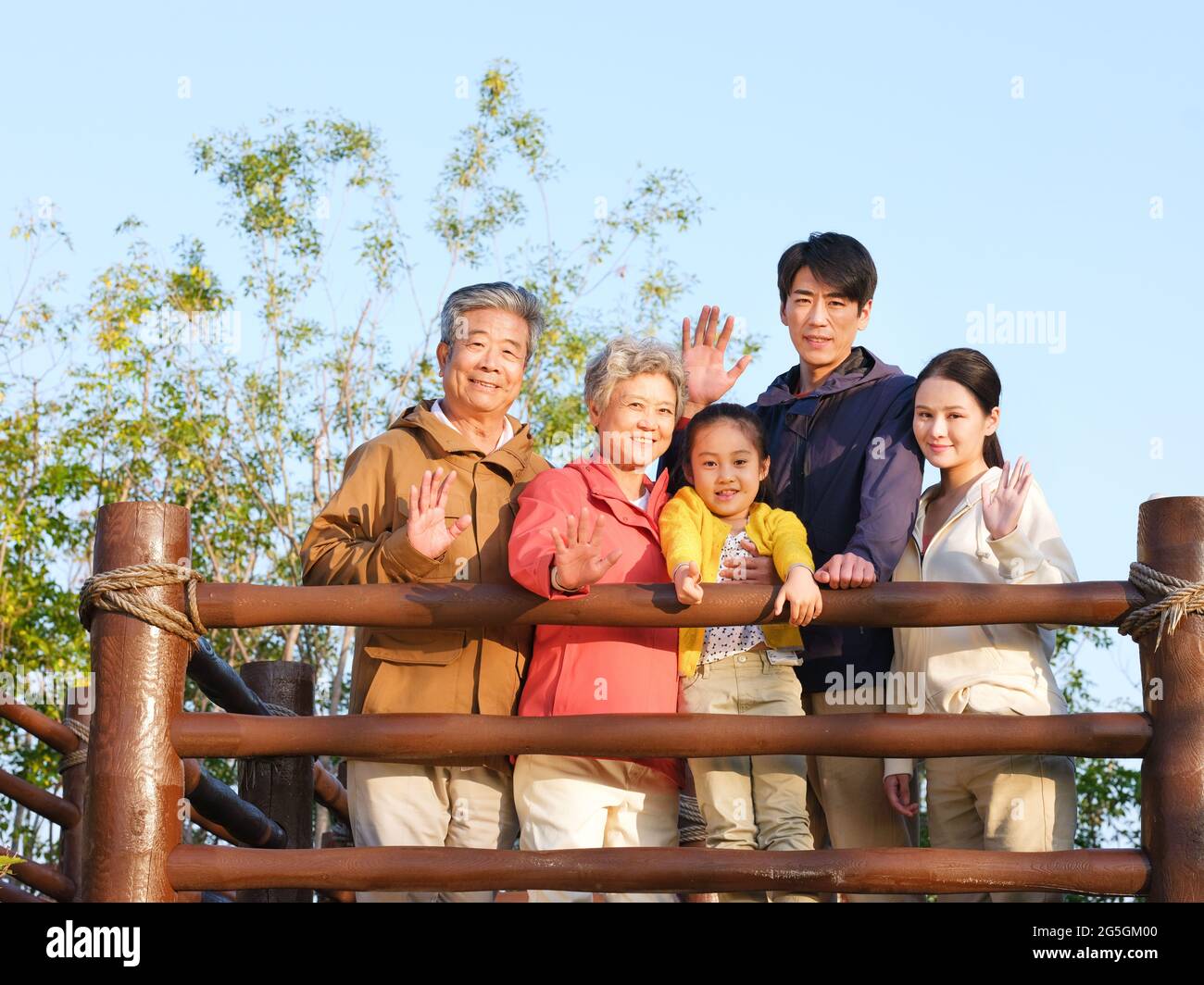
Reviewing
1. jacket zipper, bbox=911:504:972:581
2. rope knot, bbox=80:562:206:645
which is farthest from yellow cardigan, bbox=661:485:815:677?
rope knot, bbox=80:562:206:645

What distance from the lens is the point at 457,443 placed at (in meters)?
3.98

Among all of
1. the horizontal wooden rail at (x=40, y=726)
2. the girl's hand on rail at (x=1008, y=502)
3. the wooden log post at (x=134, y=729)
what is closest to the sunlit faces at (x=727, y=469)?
the girl's hand on rail at (x=1008, y=502)

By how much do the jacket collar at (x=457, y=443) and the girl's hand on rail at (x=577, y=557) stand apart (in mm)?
793

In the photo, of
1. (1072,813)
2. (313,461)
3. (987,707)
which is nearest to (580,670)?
(987,707)

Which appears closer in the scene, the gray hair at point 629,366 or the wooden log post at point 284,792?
the gray hair at point 629,366

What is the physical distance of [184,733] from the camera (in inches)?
125

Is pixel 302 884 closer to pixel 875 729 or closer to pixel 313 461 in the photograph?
pixel 875 729

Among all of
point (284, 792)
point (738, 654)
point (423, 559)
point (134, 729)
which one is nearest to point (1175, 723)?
point (738, 654)

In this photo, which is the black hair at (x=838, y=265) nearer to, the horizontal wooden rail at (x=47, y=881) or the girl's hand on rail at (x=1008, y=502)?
the girl's hand on rail at (x=1008, y=502)

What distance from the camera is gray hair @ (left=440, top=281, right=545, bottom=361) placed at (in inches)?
162

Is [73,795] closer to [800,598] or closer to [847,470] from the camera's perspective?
[847,470]

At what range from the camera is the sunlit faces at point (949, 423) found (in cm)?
391

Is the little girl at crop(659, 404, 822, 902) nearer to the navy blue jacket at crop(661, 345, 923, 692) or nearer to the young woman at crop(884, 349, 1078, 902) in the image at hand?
the navy blue jacket at crop(661, 345, 923, 692)

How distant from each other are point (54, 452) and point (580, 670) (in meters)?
12.6
